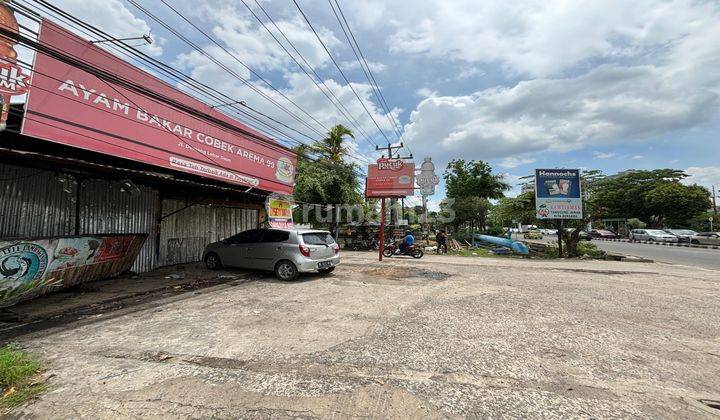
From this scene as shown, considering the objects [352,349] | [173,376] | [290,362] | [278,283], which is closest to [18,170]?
[278,283]

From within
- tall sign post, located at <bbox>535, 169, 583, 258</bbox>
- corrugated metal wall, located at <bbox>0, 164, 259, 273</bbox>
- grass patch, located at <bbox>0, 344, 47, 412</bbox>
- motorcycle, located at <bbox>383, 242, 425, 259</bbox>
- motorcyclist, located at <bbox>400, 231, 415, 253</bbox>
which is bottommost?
grass patch, located at <bbox>0, 344, 47, 412</bbox>

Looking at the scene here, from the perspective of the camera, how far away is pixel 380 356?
4.12 m

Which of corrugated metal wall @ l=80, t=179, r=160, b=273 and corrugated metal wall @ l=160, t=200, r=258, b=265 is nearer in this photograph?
corrugated metal wall @ l=80, t=179, r=160, b=273

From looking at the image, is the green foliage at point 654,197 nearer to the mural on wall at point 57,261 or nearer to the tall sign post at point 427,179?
the tall sign post at point 427,179

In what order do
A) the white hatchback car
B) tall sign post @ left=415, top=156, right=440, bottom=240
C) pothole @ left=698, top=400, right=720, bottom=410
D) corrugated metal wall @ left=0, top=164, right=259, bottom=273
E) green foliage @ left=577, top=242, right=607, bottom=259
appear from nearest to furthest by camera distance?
pothole @ left=698, top=400, right=720, bottom=410 < corrugated metal wall @ left=0, top=164, right=259, bottom=273 < green foliage @ left=577, top=242, right=607, bottom=259 < tall sign post @ left=415, top=156, right=440, bottom=240 < the white hatchback car

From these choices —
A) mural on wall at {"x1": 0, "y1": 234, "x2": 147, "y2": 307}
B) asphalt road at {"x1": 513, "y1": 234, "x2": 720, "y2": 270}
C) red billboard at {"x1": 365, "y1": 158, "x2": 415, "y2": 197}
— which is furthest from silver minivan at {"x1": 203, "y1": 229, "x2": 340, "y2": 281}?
asphalt road at {"x1": 513, "y1": 234, "x2": 720, "y2": 270}

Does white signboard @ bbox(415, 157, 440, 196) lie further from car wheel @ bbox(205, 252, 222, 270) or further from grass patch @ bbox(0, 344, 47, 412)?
grass patch @ bbox(0, 344, 47, 412)

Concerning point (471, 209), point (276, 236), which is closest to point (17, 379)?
point (276, 236)

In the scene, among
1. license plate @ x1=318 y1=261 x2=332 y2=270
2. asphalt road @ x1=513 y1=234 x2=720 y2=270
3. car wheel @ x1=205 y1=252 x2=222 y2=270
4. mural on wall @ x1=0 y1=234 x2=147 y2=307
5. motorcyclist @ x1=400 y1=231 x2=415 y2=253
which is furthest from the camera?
motorcyclist @ x1=400 y1=231 x2=415 y2=253

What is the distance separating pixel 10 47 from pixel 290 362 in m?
7.92

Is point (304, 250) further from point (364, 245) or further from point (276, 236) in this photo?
point (364, 245)

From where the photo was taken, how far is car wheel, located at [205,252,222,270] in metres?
10.8

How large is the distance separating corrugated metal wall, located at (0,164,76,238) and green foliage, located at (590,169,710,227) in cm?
4191

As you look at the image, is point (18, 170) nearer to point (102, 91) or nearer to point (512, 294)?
point (102, 91)
